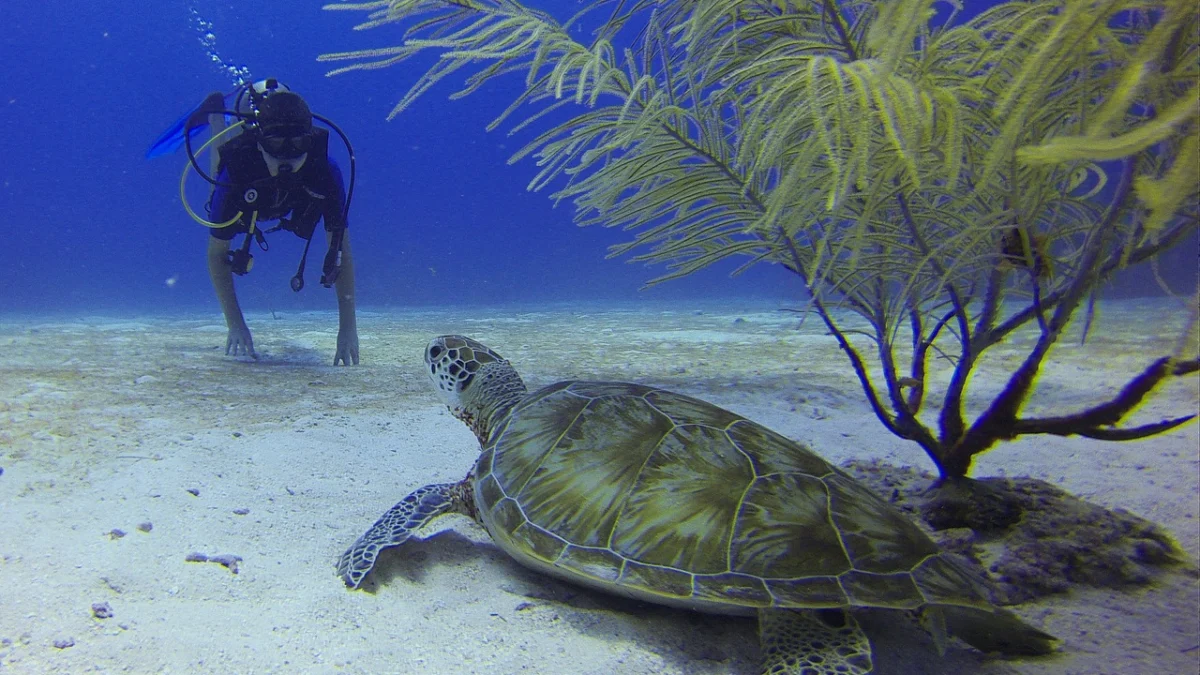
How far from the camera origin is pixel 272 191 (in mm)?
4754

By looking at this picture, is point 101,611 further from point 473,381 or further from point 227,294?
point 227,294

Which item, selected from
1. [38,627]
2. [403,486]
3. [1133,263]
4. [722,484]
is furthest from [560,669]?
[1133,263]

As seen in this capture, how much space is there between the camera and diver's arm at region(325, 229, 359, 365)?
5.01 m

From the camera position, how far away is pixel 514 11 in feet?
7.70

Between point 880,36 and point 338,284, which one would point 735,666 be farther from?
point 338,284

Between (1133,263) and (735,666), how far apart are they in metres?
1.93

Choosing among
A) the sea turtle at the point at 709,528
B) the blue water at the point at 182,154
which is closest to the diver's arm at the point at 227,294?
the sea turtle at the point at 709,528

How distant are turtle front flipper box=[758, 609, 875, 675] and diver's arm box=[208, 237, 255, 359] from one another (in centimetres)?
536

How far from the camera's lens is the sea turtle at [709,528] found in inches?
56.5

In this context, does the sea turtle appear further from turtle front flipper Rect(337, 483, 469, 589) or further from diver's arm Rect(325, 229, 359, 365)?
diver's arm Rect(325, 229, 359, 365)

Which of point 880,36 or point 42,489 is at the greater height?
point 880,36

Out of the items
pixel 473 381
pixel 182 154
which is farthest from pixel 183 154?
pixel 473 381

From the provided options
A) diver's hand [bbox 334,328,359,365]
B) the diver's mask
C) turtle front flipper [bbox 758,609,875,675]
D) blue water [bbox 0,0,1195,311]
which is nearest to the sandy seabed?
turtle front flipper [bbox 758,609,875,675]

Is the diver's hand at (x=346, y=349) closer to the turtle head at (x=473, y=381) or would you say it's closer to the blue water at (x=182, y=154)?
the turtle head at (x=473, y=381)
